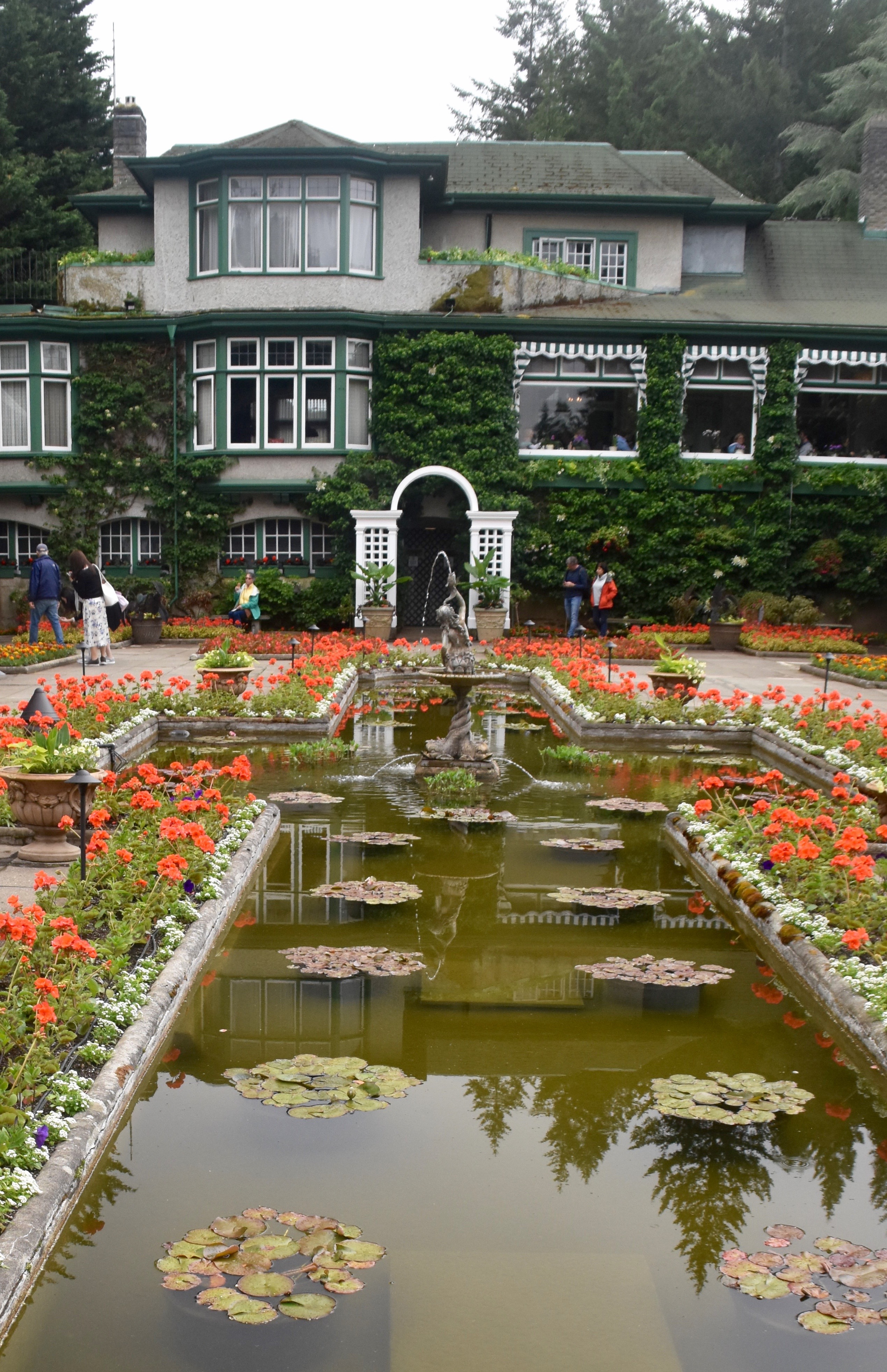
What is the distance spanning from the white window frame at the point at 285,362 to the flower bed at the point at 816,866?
19084 mm

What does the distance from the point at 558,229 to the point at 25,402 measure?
12.5 meters

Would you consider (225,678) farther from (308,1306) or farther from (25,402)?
(25,402)

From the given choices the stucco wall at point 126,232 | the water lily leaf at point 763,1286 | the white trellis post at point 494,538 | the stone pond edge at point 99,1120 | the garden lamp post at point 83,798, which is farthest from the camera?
the stucco wall at point 126,232

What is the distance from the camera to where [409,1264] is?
410cm

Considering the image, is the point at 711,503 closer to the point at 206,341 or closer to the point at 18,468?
the point at 206,341

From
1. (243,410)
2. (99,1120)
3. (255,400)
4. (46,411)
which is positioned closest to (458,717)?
(99,1120)

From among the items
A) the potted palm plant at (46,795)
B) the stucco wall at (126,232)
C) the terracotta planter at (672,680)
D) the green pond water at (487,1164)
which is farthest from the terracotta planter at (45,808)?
the stucco wall at (126,232)

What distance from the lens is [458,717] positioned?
1224 cm

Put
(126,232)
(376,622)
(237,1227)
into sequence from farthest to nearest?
(126,232), (376,622), (237,1227)

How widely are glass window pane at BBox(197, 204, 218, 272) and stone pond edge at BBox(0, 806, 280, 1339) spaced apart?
21971 mm

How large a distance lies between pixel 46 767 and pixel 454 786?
402cm

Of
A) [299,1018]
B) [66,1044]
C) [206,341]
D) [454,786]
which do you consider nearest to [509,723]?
[454,786]

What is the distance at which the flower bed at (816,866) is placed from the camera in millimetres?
6469

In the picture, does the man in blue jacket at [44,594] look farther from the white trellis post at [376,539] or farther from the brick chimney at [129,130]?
the brick chimney at [129,130]
